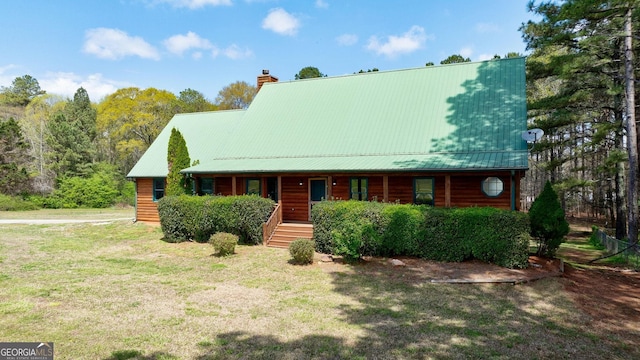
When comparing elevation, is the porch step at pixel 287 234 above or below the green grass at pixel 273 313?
above

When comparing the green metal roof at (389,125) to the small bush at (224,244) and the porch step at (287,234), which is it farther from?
the small bush at (224,244)

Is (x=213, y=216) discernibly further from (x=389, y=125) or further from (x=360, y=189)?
(x=389, y=125)

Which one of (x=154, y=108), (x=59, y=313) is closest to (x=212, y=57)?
(x=154, y=108)

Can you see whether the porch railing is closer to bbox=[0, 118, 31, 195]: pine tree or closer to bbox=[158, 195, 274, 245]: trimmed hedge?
bbox=[158, 195, 274, 245]: trimmed hedge

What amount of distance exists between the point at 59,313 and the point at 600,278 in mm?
13871

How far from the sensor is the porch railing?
15.1m

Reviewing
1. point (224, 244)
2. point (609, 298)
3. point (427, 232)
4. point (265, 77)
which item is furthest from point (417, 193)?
point (265, 77)

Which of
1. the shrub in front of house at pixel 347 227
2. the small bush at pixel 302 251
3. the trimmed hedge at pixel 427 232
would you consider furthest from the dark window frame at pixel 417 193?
the small bush at pixel 302 251

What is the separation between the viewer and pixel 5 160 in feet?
113

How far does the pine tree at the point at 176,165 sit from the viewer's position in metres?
18.0

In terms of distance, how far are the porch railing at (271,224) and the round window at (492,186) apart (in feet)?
28.4

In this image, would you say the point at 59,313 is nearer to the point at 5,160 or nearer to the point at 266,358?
the point at 266,358

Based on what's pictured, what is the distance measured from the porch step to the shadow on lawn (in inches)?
218

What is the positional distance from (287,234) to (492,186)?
8.57 meters
